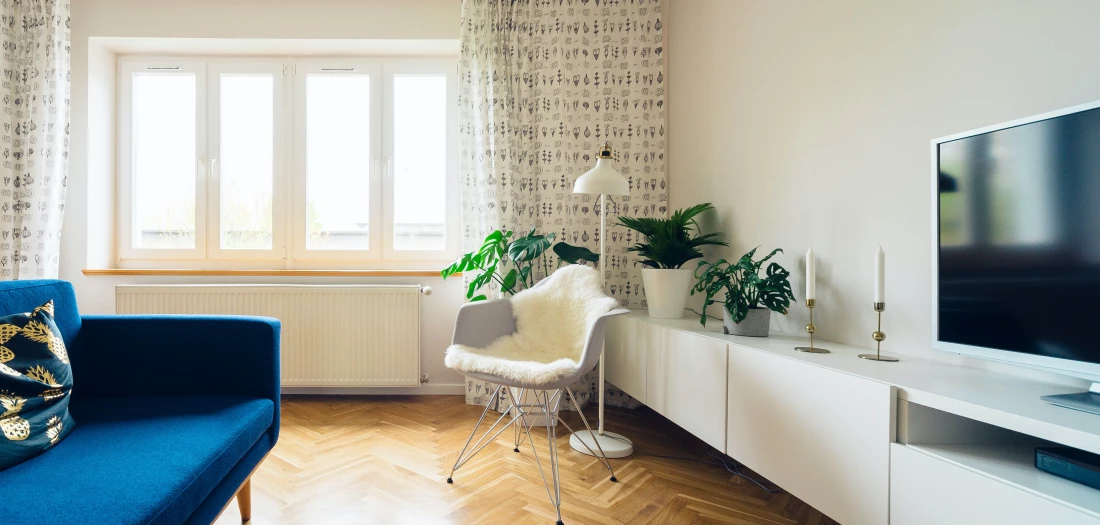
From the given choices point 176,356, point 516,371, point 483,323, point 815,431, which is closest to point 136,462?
point 176,356

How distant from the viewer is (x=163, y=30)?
3.04 metres

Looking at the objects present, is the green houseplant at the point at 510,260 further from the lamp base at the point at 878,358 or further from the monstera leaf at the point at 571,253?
the lamp base at the point at 878,358

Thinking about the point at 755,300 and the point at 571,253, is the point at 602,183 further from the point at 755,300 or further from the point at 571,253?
the point at 755,300

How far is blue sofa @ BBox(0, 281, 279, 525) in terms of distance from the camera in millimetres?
931

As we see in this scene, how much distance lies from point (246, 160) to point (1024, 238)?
12.3 ft

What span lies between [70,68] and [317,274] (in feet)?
6.23

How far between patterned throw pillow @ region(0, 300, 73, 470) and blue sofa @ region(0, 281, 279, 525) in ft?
0.12

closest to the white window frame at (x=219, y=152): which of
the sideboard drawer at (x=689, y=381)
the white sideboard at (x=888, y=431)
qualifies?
the sideboard drawer at (x=689, y=381)

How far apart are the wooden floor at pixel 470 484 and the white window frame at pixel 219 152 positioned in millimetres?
1223

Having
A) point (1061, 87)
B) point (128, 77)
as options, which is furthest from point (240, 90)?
point (1061, 87)

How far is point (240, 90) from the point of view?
130 inches

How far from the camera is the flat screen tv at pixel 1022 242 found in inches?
40.1

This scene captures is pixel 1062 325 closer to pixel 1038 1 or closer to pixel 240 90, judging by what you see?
pixel 1038 1

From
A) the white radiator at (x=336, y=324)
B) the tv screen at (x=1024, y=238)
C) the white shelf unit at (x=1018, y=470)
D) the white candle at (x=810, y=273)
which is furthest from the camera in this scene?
the white radiator at (x=336, y=324)
